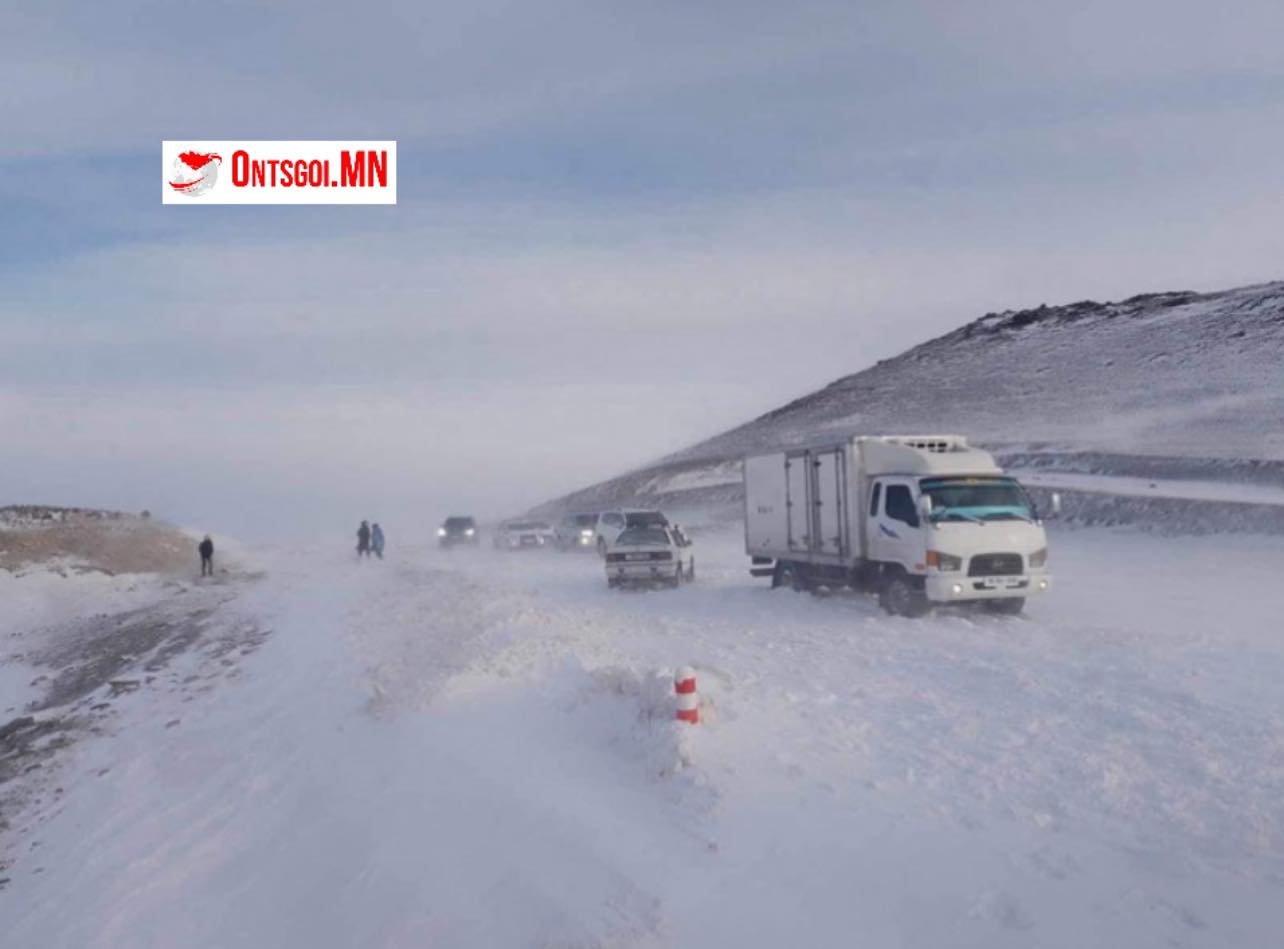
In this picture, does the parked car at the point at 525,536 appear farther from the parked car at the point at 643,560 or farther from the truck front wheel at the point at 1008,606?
the truck front wheel at the point at 1008,606

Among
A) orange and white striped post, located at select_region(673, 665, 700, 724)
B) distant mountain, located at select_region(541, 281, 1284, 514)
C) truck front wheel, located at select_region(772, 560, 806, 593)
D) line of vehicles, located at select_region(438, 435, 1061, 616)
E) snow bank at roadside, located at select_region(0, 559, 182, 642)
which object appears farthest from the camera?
distant mountain, located at select_region(541, 281, 1284, 514)

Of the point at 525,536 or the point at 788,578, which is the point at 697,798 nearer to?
the point at 788,578

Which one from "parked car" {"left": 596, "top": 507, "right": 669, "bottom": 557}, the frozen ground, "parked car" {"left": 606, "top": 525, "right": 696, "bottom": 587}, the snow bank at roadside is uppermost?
"parked car" {"left": 596, "top": 507, "right": 669, "bottom": 557}

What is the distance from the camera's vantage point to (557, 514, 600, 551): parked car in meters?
45.9

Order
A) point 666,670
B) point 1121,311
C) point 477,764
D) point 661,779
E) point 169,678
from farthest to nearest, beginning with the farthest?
point 1121,311 → point 169,678 → point 666,670 → point 477,764 → point 661,779

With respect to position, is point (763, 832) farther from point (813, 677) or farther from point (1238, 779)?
point (813, 677)

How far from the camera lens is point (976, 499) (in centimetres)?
1919

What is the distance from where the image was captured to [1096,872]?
22.9ft

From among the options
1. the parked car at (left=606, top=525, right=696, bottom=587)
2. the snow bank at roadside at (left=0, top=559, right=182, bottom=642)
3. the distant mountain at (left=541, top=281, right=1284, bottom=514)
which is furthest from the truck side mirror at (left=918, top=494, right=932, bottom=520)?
the distant mountain at (left=541, top=281, right=1284, bottom=514)

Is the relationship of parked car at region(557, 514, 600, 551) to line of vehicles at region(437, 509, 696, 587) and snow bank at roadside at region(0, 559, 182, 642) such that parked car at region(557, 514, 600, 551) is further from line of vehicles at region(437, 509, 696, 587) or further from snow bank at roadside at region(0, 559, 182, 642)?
snow bank at roadside at region(0, 559, 182, 642)

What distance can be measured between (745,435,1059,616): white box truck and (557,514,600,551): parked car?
2254cm

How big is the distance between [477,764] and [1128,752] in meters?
5.46


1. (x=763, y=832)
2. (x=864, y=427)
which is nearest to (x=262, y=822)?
(x=763, y=832)

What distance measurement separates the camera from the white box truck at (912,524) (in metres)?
18.5
